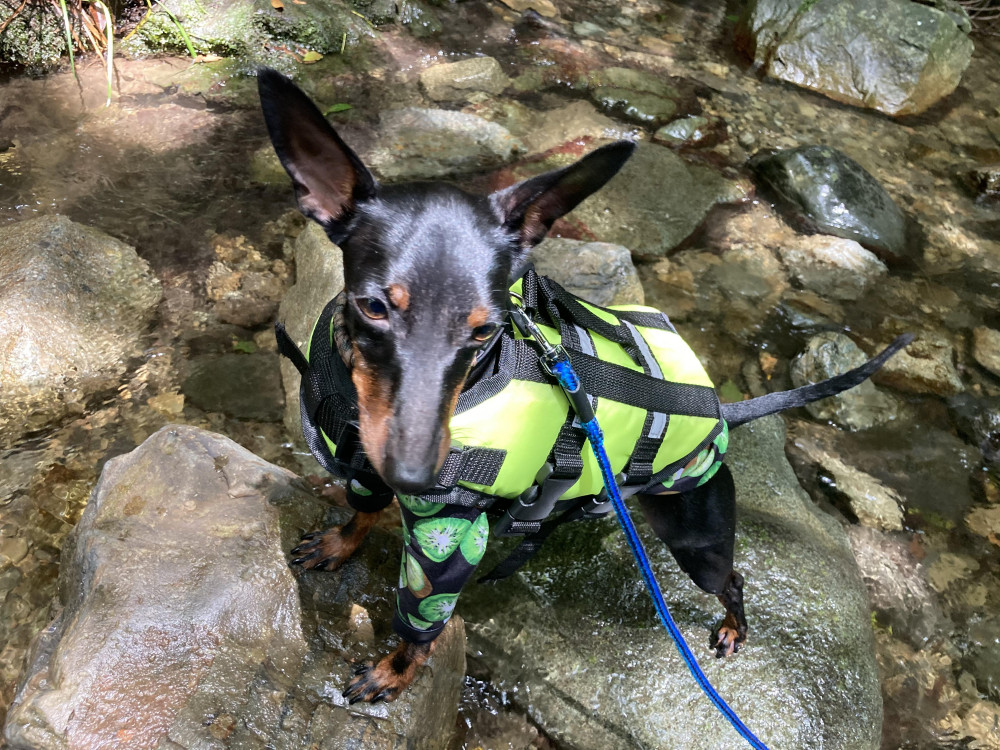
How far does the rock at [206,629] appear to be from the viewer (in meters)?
2.03

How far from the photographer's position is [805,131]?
A: 6746 millimetres

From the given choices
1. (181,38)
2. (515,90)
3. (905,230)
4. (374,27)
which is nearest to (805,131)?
(905,230)

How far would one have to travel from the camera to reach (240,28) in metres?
5.76

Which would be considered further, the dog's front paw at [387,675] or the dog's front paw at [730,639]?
the dog's front paw at [730,639]

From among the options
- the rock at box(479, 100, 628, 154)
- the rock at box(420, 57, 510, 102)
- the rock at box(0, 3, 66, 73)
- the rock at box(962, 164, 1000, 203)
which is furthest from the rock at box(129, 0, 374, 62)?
the rock at box(962, 164, 1000, 203)

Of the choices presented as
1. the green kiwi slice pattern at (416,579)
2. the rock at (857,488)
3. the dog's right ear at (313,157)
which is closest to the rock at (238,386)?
the green kiwi slice pattern at (416,579)

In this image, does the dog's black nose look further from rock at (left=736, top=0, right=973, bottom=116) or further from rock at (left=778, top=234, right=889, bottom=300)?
rock at (left=736, top=0, right=973, bottom=116)

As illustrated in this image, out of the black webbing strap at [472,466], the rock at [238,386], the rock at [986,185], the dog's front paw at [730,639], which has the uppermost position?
the black webbing strap at [472,466]

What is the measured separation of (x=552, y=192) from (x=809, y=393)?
1.24m

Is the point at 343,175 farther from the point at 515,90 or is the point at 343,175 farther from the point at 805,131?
the point at 805,131

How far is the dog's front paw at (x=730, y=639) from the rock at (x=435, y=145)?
12.3ft

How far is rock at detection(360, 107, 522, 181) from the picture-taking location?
5125 mm

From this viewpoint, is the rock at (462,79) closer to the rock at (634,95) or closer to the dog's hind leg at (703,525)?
the rock at (634,95)

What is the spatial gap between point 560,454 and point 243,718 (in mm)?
1314
